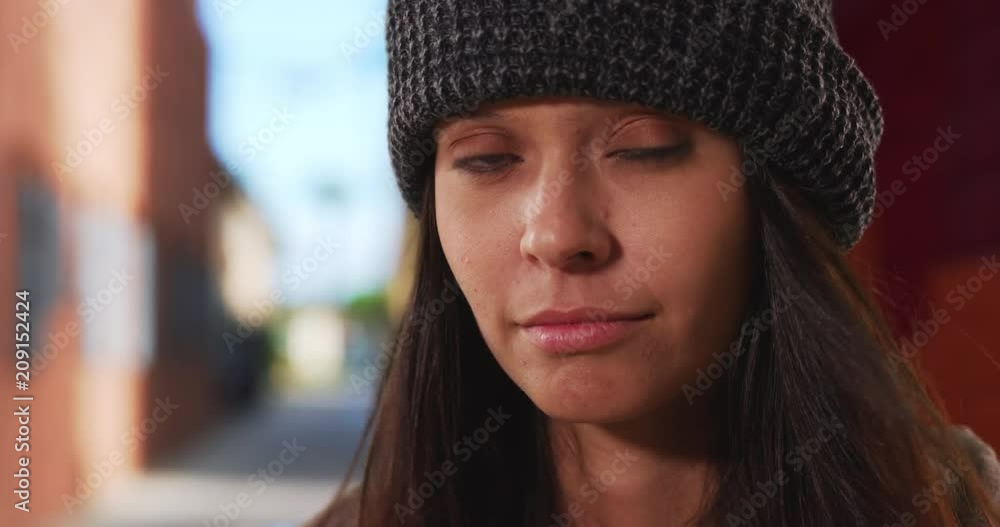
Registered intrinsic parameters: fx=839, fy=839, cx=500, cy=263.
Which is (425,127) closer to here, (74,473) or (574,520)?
(574,520)

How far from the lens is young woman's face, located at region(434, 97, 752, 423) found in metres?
0.77

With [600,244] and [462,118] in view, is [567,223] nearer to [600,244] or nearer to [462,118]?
[600,244]

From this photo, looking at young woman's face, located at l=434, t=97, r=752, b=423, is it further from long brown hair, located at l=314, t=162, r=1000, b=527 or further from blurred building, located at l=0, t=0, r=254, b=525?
blurred building, located at l=0, t=0, r=254, b=525

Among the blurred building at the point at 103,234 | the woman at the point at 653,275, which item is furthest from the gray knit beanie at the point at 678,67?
the blurred building at the point at 103,234

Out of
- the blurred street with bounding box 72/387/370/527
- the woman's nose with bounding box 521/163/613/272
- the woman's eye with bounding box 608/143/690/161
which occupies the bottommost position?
the blurred street with bounding box 72/387/370/527

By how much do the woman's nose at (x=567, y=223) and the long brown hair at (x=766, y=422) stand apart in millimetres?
184

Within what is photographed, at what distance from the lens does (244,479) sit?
194 inches

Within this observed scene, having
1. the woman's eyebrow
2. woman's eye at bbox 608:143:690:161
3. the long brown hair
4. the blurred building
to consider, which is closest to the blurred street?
the blurred building

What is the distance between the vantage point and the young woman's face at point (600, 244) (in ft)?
2.53

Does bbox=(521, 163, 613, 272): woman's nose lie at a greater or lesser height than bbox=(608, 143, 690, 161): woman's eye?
lesser

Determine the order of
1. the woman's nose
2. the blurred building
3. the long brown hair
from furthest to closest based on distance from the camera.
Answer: the blurred building
the long brown hair
the woman's nose

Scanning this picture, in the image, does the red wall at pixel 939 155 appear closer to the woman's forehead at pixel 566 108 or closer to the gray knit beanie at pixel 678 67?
the gray knit beanie at pixel 678 67

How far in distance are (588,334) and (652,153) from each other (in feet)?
0.59

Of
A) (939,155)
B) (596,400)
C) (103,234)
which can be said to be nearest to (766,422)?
(596,400)
